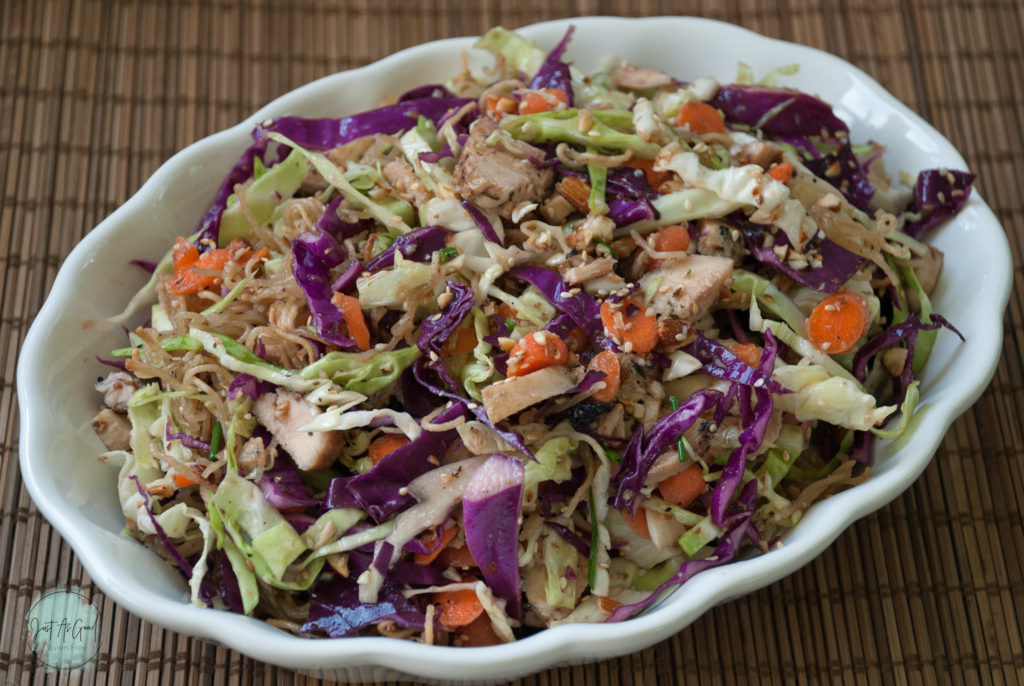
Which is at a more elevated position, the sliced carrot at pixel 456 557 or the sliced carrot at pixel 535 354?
the sliced carrot at pixel 535 354

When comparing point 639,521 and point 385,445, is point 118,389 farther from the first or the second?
point 639,521

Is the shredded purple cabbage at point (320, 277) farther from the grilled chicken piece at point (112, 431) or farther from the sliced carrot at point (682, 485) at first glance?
the sliced carrot at point (682, 485)

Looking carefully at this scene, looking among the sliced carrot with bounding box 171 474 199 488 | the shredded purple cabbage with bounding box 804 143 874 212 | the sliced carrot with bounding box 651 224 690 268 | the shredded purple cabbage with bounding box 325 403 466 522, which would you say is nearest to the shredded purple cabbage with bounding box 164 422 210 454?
the sliced carrot with bounding box 171 474 199 488

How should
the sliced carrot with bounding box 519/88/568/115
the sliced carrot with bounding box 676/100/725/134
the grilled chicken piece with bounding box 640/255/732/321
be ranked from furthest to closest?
the sliced carrot with bounding box 676/100/725/134 < the sliced carrot with bounding box 519/88/568/115 < the grilled chicken piece with bounding box 640/255/732/321

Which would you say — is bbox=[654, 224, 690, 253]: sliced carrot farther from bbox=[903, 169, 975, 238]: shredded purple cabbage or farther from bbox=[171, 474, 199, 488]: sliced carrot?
bbox=[171, 474, 199, 488]: sliced carrot

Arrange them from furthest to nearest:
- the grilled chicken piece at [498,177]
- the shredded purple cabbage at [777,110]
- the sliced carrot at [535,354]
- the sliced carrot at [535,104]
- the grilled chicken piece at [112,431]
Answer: the shredded purple cabbage at [777,110] < the sliced carrot at [535,104] < the grilled chicken piece at [112,431] < the grilled chicken piece at [498,177] < the sliced carrot at [535,354]

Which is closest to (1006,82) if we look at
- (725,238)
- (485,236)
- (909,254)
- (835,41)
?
(835,41)

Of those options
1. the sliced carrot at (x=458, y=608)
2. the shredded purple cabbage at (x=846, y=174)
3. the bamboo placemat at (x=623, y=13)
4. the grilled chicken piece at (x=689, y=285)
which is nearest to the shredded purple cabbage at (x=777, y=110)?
the shredded purple cabbage at (x=846, y=174)
